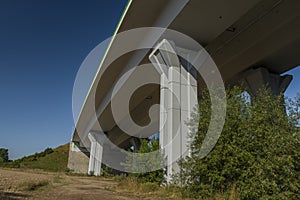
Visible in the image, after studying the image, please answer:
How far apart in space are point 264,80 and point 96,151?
25311 mm

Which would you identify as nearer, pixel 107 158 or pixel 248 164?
pixel 248 164

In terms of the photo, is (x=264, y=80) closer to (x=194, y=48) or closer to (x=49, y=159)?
(x=194, y=48)

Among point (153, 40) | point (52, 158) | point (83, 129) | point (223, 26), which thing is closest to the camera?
point (223, 26)

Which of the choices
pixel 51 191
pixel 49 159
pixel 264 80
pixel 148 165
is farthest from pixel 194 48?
pixel 49 159

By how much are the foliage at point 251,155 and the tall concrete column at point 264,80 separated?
6.80m

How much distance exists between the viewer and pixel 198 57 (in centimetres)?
1212

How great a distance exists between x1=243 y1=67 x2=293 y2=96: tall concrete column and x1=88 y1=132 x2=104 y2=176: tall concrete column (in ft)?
77.3

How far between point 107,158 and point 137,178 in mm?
29198

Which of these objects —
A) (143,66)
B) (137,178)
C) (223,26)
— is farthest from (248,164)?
(143,66)

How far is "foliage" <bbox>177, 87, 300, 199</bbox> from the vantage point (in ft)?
20.1

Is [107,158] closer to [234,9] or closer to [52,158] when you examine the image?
[52,158]

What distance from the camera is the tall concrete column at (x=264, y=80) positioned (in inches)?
561

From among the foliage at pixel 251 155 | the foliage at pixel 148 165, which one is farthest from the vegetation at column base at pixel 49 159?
the foliage at pixel 251 155

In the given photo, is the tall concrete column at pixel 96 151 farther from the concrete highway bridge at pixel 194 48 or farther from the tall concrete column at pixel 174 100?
the tall concrete column at pixel 174 100
